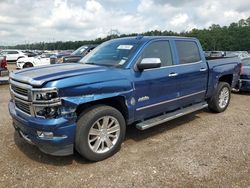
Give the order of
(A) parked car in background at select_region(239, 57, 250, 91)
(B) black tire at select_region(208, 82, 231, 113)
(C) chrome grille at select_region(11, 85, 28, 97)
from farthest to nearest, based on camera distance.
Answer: (A) parked car in background at select_region(239, 57, 250, 91)
(B) black tire at select_region(208, 82, 231, 113)
(C) chrome grille at select_region(11, 85, 28, 97)

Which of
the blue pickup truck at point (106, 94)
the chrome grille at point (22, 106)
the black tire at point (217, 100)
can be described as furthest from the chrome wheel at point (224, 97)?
the chrome grille at point (22, 106)

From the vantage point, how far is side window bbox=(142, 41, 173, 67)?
15.5ft

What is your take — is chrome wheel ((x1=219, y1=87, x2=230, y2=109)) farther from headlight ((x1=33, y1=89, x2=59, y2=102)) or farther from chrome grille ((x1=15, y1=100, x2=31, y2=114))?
chrome grille ((x1=15, y1=100, x2=31, y2=114))

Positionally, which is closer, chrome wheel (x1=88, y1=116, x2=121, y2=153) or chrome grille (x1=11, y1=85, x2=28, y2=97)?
chrome grille (x1=11, y1=85, x2=28, y2=97)

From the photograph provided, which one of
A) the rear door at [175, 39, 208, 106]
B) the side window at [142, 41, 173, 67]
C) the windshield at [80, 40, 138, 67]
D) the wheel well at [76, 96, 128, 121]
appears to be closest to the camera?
the wheel well at [76, 96, 128, 121]

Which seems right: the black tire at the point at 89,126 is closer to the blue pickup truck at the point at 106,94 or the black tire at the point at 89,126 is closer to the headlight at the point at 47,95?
the blue pickup truck at the point at 106,94

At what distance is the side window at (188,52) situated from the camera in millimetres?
5379

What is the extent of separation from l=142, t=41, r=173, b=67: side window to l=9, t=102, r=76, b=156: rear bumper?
76.6 inches

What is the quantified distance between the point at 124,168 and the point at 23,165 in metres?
1.51

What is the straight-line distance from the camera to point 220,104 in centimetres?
684

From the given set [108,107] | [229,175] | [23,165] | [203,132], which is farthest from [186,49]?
[23,165]

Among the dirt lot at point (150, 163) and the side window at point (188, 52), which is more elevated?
the side window at point (188, 52)

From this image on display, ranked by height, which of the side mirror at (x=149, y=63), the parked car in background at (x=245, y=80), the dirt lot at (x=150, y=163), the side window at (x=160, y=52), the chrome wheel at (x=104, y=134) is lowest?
the dirt lot at (x=150, y=163)

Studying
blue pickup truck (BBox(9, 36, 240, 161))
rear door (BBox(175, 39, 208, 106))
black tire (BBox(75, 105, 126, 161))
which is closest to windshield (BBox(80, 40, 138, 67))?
blue pickup truck (BBox(9, 36, 240, 161))
